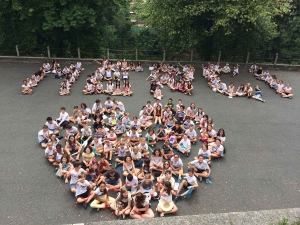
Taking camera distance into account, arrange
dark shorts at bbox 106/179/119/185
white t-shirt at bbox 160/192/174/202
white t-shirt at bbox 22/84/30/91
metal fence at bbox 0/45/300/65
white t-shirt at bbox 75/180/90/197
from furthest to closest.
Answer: metal fence at bbox 0/45/300/65
white t-shirt at bbox 22/84/30/91
dark shorts at bbox 106/179/119/185
white t-shirt at bbox 75/180/90/197
white t-shirt at bbox 160/192/174/202

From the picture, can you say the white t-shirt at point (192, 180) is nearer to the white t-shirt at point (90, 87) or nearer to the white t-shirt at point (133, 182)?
the white t-shirt at point (133, 182)

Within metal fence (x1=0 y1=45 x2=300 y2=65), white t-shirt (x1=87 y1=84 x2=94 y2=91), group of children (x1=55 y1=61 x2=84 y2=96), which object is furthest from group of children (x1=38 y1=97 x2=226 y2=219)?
metal fence (x1=0 y1=45 x2=300 y2=65)

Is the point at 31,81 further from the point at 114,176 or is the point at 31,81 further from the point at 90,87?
the point at 114,176

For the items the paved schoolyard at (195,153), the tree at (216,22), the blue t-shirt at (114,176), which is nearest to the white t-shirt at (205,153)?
the paved schoolyard at (195,153)

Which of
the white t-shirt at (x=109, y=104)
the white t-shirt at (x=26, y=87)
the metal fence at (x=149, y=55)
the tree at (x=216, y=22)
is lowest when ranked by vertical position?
the white t-shirt at (x=109, y=104)

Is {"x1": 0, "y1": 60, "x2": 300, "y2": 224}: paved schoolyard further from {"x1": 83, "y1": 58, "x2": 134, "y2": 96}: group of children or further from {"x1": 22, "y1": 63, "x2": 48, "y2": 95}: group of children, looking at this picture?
{"x1": 83, "y1": 58, "x2": 134, "y2": 96}: group of children

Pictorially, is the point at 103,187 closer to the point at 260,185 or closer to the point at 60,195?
the point at 60,195

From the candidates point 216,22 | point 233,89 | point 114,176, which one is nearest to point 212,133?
point 114,176
